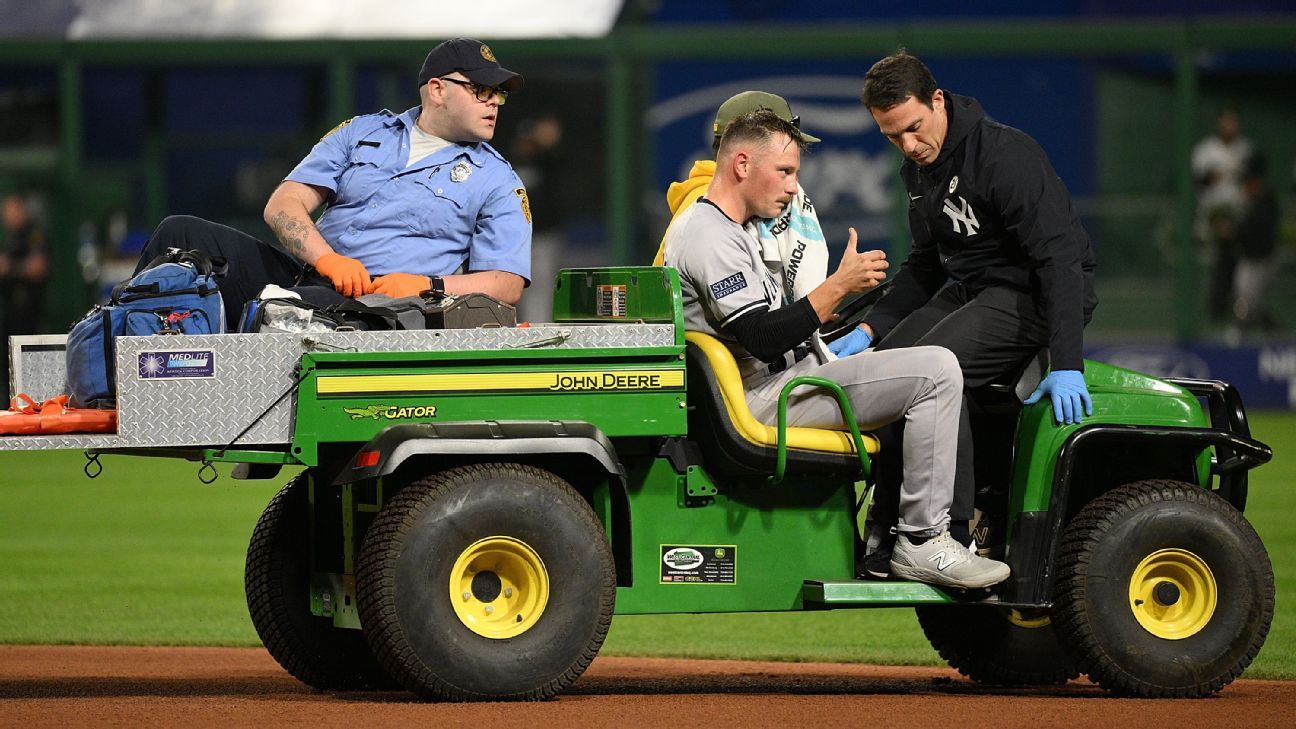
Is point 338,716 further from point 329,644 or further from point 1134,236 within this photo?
point 1134,236

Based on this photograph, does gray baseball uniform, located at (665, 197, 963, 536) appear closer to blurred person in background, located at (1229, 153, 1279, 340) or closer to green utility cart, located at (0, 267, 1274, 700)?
green utility cart, located at (0, 267, 1274, 700)

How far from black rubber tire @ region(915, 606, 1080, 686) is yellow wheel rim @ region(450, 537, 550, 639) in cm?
169

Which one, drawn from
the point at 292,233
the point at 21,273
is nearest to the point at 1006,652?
the point at 292,233

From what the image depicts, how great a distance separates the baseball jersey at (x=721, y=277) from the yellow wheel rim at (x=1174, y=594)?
1326 mm

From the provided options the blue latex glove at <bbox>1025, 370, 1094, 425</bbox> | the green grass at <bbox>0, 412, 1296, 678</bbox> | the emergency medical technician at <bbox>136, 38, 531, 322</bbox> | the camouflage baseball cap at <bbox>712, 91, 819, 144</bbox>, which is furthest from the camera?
the green grass at <bbox>0, 412, 1296, 678</bbox>

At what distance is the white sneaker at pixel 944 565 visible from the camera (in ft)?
21.2

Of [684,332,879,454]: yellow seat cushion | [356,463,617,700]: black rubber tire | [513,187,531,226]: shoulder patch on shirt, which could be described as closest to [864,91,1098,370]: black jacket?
[684,332,879,454]: yellow seat cushion

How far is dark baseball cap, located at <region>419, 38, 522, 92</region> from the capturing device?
719 centimetres

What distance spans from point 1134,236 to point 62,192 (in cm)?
1128

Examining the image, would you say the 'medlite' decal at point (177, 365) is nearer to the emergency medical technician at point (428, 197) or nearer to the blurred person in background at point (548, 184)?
the emergency medical technician at point (428, 197)

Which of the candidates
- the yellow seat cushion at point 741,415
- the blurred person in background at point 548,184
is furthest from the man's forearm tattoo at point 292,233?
the blurred person in background at point 548,184

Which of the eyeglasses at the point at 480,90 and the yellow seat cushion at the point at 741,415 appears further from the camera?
the eyeglasses at the point at 480,90

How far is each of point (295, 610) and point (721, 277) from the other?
6.03 ft

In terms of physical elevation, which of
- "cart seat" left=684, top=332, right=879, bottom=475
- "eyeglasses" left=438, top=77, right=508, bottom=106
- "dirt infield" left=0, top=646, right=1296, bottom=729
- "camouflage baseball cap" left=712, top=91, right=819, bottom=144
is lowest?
"dirt infield" left=0, top=646, right=1296, bottom=729
